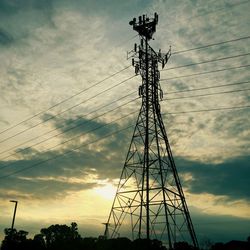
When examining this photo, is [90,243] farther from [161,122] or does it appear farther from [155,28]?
[155,28]

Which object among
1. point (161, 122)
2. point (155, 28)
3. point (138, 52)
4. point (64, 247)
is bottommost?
point (64, 247)

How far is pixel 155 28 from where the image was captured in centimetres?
3142

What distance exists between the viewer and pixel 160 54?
31.8 meters

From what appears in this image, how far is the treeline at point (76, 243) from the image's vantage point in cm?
3127

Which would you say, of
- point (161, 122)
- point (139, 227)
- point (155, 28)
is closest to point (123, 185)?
point (139, 227)

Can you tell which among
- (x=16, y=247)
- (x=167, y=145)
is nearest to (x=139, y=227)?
(x=167, y=145)

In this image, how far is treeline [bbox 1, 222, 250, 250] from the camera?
31266 mm

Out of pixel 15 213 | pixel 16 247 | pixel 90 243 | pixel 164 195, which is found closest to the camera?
pixel 164 195

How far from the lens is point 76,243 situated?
43094 millimetres

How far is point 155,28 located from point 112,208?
1774 cm

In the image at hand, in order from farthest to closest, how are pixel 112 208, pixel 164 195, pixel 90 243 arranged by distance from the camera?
pixel 90 243
pixel 112 208
pixel 164 195

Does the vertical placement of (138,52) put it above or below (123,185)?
above

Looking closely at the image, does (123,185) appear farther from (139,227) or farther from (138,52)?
(138,52)

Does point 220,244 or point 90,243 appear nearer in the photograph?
point 90,243
